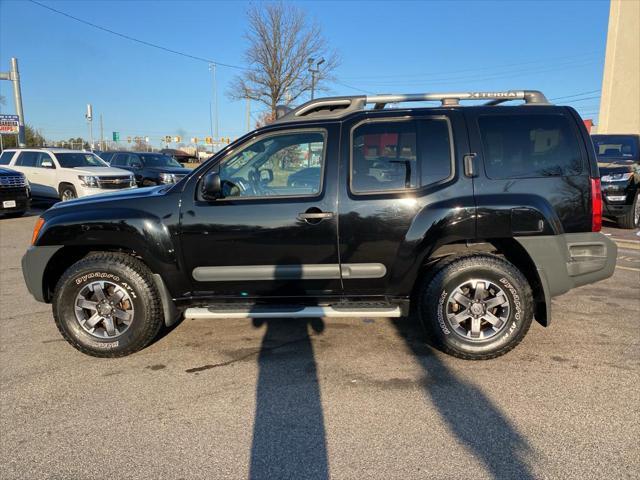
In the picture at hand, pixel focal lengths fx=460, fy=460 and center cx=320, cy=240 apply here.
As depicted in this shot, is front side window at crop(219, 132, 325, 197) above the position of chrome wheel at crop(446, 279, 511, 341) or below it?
above

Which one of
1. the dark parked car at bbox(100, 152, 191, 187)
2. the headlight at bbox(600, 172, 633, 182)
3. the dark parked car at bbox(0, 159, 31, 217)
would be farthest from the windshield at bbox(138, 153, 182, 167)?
the headlight at bbox(600, 172, 633, 182)

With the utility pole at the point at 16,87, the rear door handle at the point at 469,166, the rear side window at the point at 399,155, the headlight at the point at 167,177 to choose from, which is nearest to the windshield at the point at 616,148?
the rear door handle at the point at 469,166

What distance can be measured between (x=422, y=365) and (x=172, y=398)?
193 cm

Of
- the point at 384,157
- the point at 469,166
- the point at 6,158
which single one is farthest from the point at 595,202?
the point at 6,158

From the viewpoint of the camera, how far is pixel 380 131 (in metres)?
3.81

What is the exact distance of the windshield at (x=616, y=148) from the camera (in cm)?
1039

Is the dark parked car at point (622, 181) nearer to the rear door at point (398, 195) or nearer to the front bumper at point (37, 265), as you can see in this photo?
the rear door at point (398, 195)

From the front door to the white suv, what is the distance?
10728 millimetres

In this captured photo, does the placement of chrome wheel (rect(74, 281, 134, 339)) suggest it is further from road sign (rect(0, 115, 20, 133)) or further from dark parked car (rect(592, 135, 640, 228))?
road sign (rect(0, 115, 20, 133))

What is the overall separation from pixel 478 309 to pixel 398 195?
1135 millimetres

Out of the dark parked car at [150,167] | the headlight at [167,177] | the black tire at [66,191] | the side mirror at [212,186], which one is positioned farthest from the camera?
the dark parked car at [150,167]

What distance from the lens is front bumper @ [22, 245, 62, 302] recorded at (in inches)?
156

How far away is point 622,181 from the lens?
9109 mm

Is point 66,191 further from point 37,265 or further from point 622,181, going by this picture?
point 622,181
